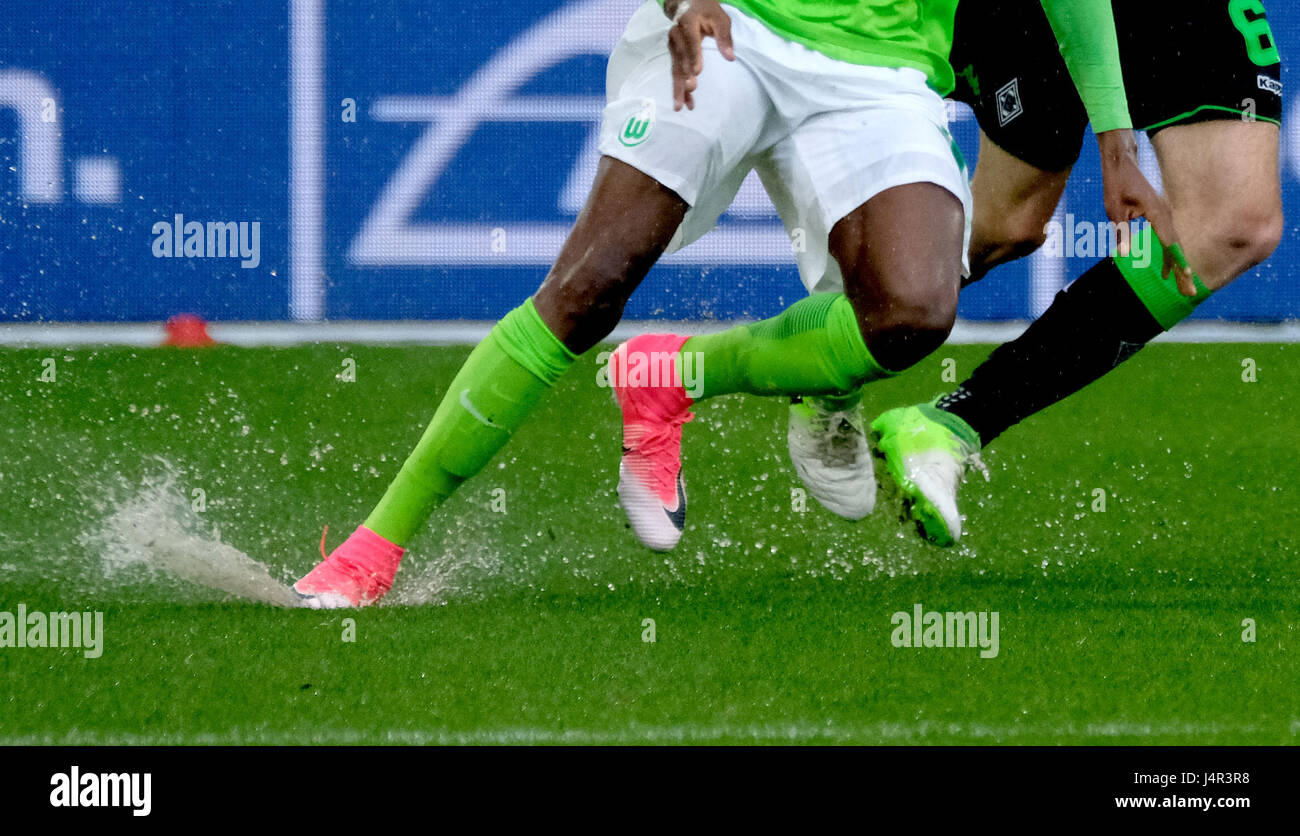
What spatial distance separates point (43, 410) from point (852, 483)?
2340 mm

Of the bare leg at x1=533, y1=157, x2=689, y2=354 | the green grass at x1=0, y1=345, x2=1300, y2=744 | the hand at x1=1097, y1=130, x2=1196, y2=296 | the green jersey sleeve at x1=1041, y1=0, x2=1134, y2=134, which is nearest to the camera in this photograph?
the green grass at x1=0, y1=345, x2=1300, y2=744

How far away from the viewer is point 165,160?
17.6 feet

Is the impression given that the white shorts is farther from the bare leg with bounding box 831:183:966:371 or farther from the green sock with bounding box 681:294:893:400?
the green sock with bounding box 681:294:893:400

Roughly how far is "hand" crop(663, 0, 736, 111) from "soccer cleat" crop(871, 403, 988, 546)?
75cm

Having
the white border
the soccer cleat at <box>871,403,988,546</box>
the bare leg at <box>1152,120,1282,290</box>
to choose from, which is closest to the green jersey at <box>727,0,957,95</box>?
the bare leg at <box>1152,120,1282,290</box>

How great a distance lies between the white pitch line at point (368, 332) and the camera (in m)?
5.34

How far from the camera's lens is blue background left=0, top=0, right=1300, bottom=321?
535cm

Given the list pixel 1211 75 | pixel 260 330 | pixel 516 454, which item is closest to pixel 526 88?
pixel 260 330

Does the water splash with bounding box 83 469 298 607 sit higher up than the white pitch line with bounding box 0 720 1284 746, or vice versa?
the water splash with bounding box 83 469 298 607

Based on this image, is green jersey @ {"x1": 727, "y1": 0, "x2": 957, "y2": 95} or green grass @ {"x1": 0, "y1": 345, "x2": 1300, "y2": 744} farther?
green jersey @ {"x1": 727, "y1": 0, "x2": 957, "y2": 95}

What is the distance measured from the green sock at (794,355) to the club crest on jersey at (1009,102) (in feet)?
2.22

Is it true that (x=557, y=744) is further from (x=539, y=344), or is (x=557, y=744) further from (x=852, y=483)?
(x=852, y=483)

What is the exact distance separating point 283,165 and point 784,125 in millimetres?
2948

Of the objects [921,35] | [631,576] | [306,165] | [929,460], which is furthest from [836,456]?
[306,165]
